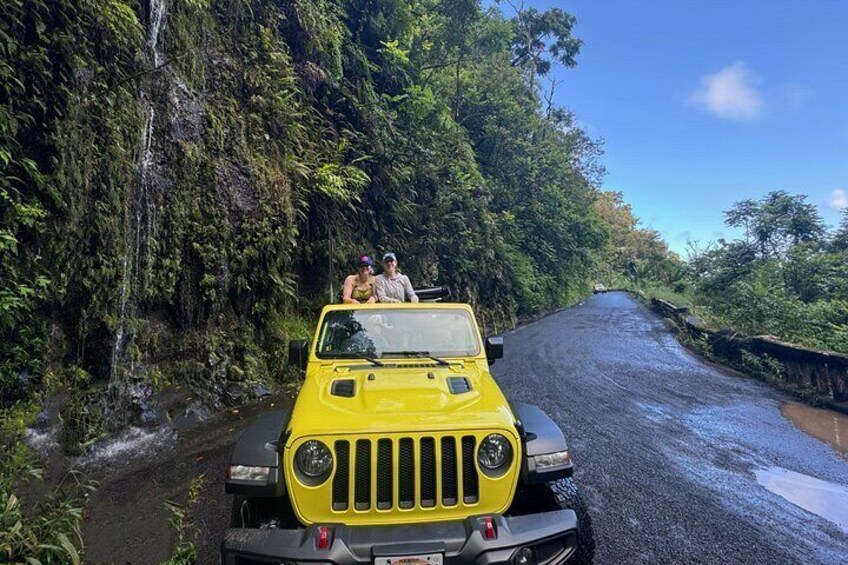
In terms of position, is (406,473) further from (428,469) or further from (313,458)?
(313,458)

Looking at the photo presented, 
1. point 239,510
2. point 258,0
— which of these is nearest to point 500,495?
point 239,510

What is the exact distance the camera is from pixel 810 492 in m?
4.73

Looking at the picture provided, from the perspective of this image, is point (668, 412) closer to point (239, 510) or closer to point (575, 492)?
point (575, 492)

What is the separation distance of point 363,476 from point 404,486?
9.6 inches

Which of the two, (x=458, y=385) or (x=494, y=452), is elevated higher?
(x=458, y=385)

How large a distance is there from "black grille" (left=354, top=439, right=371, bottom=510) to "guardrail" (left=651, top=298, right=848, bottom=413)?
28.5 feet

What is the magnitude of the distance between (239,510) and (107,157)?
5974 mm

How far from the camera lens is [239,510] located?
283 cm

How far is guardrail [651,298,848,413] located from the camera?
7.91 meters

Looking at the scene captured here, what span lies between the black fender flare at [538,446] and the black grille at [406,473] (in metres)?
0.69

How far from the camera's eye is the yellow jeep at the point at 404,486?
7.93 ft

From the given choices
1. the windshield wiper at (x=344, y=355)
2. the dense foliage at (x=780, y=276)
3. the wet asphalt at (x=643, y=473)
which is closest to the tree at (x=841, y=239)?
the dense foliage at (x=780, y=276)

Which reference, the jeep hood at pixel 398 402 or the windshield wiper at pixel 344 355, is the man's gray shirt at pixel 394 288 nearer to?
the windshield wiper at pixel 344 355

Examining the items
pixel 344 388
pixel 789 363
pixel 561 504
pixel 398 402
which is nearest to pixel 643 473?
pixel 561 504
